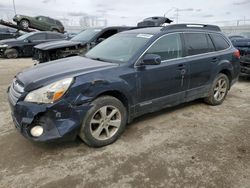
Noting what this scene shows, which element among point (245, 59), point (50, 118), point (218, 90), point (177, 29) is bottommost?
point (218, 90)

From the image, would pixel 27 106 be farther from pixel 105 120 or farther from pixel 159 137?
pixel 159 137

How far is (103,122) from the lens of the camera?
331 centimetres

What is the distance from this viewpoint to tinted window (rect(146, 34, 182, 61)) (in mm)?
3846

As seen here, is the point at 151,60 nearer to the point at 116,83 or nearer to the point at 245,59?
the point at 116,83

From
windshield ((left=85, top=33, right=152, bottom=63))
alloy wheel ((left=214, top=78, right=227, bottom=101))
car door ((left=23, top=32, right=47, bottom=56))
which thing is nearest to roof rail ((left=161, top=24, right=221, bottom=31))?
windshield ((left=85, top=33, right=152, bottom=63))

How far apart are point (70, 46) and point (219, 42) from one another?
4574mm

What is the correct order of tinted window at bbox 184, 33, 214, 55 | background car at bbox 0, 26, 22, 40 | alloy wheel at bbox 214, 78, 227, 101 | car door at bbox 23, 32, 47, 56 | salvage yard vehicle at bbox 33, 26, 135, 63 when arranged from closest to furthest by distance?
1. tinted window at bbox 184, 33, 214, 55
2. alloy wheel at bbox 214, 78, 227, 101
3. salvage yard vehicle at bbox 33, 26, 135, 63
4. car door at bbox 23, 32, 47, 56
5. background car at bbox 0, 26, 22, 40

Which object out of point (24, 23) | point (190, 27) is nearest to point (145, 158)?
point (190, 27)

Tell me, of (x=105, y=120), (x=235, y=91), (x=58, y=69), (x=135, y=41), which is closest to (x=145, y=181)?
(x=105, y=120)

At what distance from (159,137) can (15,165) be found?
2015mm

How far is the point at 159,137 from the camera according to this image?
3656mm

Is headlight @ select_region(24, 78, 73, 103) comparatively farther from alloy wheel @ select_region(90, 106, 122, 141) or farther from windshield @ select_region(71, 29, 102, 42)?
windshield @ select_region(71, 29, 102, 42)

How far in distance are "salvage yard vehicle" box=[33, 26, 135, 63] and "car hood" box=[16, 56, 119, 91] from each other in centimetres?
377

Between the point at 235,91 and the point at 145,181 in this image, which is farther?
→ the point at 235,91
